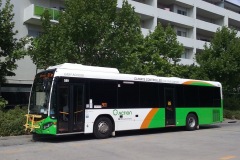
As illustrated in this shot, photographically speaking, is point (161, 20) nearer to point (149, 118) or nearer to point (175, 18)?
point (175, 18)

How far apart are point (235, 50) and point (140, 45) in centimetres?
845

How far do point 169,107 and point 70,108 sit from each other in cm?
627

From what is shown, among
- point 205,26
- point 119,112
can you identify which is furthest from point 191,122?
point 205,26

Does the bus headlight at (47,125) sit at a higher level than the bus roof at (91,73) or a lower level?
lower

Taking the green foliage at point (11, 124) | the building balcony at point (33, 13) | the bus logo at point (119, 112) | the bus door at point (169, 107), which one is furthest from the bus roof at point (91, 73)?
the building balcony at point (33, 13)

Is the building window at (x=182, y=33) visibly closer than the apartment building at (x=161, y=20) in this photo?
No

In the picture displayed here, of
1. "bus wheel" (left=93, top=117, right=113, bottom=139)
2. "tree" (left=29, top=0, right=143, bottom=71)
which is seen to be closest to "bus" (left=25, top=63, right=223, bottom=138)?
"bus wheel" (left=93, top=117, right=113, bottom=139)

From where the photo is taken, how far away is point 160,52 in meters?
31.9

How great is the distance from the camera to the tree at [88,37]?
64.9ft

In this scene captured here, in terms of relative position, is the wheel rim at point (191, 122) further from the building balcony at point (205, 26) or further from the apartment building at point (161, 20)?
the building balcony at point (205, 26)

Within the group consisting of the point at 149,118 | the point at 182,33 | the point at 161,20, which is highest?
the point at 161,20

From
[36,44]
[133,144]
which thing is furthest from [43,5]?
[133,144]

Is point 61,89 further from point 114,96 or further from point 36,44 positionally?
point 36,44

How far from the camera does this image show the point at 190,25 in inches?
2016
